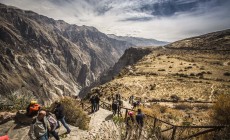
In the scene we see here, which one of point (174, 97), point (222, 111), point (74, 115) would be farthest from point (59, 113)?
point (174, 97)

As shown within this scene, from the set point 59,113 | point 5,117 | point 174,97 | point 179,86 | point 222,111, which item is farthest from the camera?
point 179,86

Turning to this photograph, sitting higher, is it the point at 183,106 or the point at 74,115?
the point at 74,115

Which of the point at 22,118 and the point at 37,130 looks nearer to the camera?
the point at 37,130

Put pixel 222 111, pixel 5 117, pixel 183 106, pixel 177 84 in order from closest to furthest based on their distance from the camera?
1. pixel 5 117
2. pixel 222 111
3. pixel 183 106
4. pixel 177 84

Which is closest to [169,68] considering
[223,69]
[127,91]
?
[223,69]

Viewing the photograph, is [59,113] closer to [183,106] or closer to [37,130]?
[37,130]

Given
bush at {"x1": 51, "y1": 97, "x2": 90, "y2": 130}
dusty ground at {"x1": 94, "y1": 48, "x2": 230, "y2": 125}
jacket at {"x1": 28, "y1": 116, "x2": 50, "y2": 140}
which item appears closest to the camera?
jacket at {"x1": 28, "y1": 116, "x2": 50, "y2": 140}

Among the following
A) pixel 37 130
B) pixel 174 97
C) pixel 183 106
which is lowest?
pixel 174 97

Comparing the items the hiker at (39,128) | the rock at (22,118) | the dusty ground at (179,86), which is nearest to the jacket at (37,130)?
the hiker at (39,128)

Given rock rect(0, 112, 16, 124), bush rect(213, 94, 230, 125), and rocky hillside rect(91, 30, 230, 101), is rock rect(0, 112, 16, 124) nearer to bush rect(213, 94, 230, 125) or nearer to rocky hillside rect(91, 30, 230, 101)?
bush rect(213, 94, 230, 125)

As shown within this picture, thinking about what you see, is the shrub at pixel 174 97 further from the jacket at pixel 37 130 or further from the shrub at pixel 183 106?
the jacket at pixel 37 130

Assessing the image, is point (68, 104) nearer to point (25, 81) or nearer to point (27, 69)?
point (25, 81)

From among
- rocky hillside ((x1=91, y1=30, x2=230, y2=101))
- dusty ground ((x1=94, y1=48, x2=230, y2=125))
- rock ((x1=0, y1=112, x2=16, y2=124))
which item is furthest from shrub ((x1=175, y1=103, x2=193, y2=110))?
rock ((x1=0, y1=112, x2=16, y2=124))

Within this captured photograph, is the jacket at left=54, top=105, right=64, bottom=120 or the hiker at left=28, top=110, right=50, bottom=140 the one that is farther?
the jacket at left=54, top=105, right=64, bottom=120
